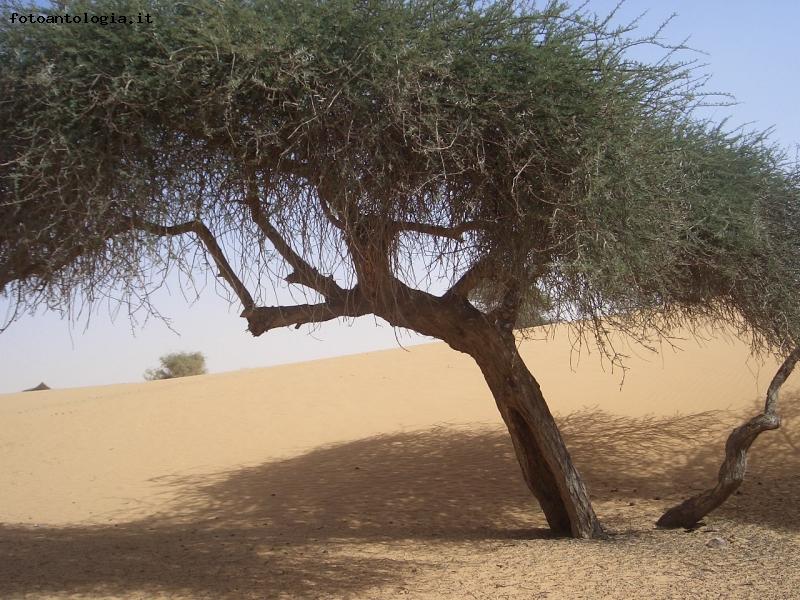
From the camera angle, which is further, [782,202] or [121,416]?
[121,416]

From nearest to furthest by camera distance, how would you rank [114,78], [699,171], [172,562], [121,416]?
[114,78]
[172,562]
[699,171]
[121,416]

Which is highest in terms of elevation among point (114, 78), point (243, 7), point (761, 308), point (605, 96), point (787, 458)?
point (243, 7)

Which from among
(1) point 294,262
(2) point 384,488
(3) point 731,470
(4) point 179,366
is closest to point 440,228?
(1) point 294,262

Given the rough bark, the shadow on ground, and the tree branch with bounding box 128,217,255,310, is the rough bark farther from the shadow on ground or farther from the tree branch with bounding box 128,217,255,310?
the tree branch with bounding box 128,217,255,310

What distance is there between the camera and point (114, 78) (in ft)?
21.6

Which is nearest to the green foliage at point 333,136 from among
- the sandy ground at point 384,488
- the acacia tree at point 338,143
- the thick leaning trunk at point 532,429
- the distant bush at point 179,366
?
the acacia tree at point 338,143

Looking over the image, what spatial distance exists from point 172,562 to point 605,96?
6.78 metres

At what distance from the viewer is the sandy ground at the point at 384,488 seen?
8.02 meters

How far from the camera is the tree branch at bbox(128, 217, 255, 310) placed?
7344mm

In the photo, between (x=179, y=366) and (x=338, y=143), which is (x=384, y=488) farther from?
→ (x=179, y=366)

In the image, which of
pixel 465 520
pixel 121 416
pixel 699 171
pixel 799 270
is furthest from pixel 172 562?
pixel 121 416

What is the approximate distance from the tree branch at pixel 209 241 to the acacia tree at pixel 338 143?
0.02 meters

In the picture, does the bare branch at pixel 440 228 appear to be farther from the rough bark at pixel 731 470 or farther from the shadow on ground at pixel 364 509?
the rough bark at pixel 731 470

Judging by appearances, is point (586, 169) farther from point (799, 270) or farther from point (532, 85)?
point (799, 270)
